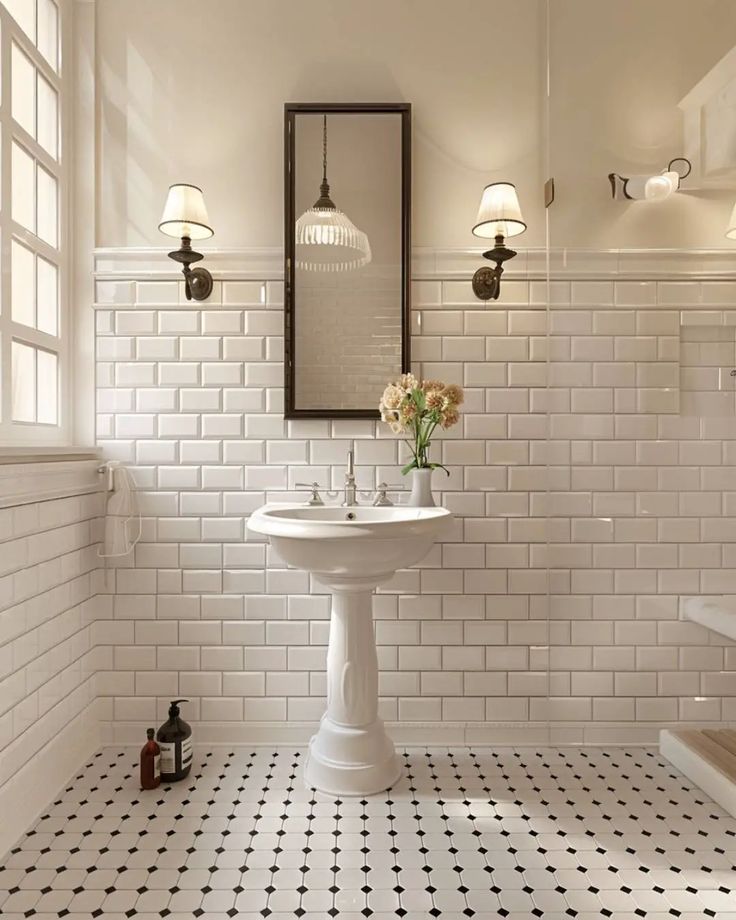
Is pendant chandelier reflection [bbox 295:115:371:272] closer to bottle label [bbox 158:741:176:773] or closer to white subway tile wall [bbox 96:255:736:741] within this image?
white subway tile wall [bbox 96:255:736:741]

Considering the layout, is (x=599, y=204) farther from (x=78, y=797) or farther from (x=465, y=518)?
(x=78, y=797)

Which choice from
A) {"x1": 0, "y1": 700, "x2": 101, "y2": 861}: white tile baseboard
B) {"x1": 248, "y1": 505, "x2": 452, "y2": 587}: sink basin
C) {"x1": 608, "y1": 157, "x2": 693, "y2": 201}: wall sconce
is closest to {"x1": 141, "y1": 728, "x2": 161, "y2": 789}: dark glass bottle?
{"x1": 0, "y1": 700, "x2": 101, "y2": 861}: white tile baseboard

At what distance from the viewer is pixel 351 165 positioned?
87.7 inches

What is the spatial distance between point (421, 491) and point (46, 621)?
1299mm

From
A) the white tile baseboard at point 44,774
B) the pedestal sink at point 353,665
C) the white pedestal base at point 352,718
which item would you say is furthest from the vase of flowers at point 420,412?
the white tile baseboard at point 44,774

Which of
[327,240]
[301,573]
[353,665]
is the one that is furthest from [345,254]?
[353,665]

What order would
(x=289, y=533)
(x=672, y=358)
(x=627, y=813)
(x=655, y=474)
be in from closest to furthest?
1. (x=289, y=533)
2. (x=627, y=813)
3. (x=672, y=358)
4. (x=655, y=474)

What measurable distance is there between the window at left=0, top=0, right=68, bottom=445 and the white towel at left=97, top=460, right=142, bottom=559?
10.2 inches

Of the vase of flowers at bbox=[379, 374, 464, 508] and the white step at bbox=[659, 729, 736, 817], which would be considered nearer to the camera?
the white step at bbox=[659, 729, 736, 817]

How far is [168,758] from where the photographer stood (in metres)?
1.99

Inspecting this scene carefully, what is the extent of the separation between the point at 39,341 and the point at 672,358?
2155mm

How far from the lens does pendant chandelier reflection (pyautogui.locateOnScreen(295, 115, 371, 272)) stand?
2232 mm

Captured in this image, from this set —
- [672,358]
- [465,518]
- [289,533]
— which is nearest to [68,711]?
[289,533]

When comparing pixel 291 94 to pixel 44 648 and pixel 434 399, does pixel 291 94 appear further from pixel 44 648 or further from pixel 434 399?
pixel 44 648
